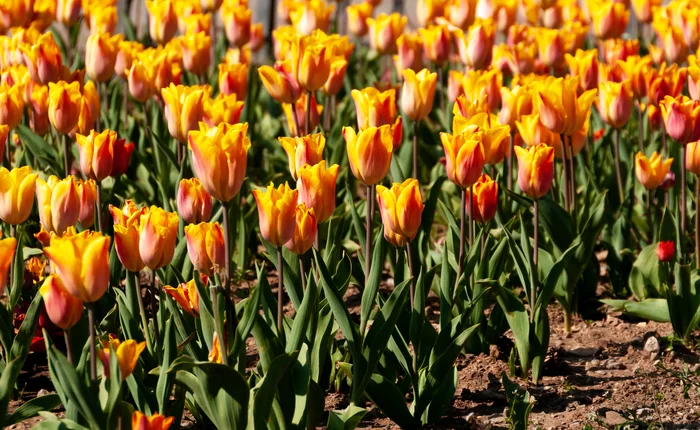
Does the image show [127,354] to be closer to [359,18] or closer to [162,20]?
[162,20]

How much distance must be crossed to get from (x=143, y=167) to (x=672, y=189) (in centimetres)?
202

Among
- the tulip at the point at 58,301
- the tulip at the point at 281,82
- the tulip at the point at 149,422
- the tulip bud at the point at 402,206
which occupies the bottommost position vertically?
the tulip at the point at 149,422

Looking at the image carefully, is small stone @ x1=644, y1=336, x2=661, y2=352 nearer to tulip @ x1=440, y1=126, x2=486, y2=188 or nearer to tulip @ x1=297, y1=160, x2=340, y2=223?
tulip @ x1=440, y1=126, x2=486, y2=188

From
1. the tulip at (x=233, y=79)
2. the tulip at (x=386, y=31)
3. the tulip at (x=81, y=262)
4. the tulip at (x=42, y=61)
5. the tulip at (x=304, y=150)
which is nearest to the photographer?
the tulip at (x=81, y=262)

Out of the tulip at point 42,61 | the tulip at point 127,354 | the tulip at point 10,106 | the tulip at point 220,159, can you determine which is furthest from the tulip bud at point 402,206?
the tulip at point 42,61

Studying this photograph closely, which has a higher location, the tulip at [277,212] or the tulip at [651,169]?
the tulip at [277,212]

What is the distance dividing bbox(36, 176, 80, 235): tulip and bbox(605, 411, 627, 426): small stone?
1.46 metres

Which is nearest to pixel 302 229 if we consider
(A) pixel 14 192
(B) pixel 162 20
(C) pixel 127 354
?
(C) pixel 127 354

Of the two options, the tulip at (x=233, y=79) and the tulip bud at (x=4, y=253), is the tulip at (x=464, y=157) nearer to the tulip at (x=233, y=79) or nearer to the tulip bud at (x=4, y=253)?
the tulip bud at (x=4, y=253)

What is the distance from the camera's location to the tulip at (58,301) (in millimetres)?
2031

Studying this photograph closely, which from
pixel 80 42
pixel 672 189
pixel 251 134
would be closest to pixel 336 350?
pixel 672 189

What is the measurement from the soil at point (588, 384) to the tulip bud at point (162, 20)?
196cm

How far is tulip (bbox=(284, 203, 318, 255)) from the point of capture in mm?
2338

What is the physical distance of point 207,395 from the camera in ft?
7.49
